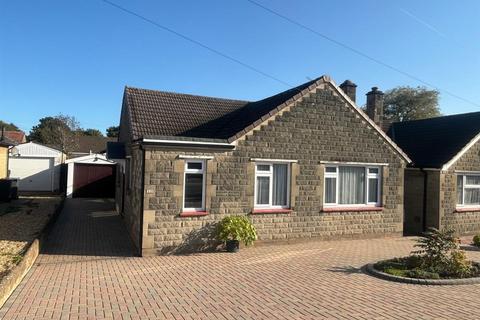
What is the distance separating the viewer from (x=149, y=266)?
34.3 feet

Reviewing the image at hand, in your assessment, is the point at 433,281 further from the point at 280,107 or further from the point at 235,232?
the point at 280,107

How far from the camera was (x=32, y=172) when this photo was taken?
32469 mm

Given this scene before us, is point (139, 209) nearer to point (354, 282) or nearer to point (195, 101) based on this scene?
point (354, 282)

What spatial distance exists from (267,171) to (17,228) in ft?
27.5

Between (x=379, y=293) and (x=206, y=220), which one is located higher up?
(x=206, y=220)

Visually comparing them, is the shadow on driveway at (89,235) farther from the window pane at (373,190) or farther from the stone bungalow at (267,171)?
the window pane at (373,190)

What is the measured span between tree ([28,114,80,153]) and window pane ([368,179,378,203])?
38536mm

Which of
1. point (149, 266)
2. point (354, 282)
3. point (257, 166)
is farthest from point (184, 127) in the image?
point (354, 282)

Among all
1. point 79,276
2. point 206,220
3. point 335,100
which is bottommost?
point 79,276

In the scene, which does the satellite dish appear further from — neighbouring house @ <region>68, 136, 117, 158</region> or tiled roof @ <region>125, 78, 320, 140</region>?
tiled roof @ <region>125, 78, 320, 140</region>

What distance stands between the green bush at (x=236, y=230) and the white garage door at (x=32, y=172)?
24483mm

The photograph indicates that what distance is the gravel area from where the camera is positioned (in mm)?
10082

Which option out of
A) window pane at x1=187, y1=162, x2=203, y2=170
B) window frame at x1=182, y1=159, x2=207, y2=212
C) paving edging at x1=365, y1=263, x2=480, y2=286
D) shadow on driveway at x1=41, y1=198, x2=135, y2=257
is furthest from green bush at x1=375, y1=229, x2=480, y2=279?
shadow on driveway at x1=41, y1=198, x2=135, y2=257

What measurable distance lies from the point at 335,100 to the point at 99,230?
933cm
